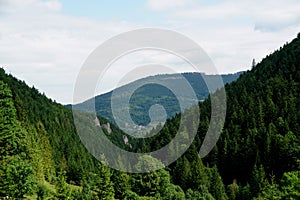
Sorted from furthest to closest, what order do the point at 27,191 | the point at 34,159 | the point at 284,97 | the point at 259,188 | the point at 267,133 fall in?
the point at 284,97
the point at 267,133
the point at 259,188
the point at 34,159
the point at 27,191

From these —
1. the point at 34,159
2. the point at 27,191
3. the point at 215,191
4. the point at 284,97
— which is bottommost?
the point at 215,191

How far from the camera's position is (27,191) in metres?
51.3

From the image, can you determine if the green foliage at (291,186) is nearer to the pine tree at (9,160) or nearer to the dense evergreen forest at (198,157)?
the dense evergreen forest at (198,157)

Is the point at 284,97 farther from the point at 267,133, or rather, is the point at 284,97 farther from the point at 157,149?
the point at 157,149

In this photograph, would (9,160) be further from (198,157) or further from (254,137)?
(254,137)

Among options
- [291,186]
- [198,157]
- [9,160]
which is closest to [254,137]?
[198,157]

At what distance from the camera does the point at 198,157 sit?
103m

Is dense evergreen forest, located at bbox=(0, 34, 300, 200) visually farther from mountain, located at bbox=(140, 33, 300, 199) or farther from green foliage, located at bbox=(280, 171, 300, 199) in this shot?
mountain, located at bbox=(140, 33, 300, 199)

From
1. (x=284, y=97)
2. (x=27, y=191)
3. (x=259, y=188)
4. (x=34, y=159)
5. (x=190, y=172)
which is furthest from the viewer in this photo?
(x=284, y=97)

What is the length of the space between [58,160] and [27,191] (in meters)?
83.6

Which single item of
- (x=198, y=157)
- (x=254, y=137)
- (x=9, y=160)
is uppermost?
(x=254, y=137)

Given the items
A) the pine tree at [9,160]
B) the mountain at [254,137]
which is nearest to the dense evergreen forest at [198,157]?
the pine tree at [9,160]

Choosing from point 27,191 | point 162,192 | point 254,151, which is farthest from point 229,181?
point 27,191

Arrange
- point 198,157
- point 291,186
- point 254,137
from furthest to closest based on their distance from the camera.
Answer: point 254,137, point 198,157, point 291,186
